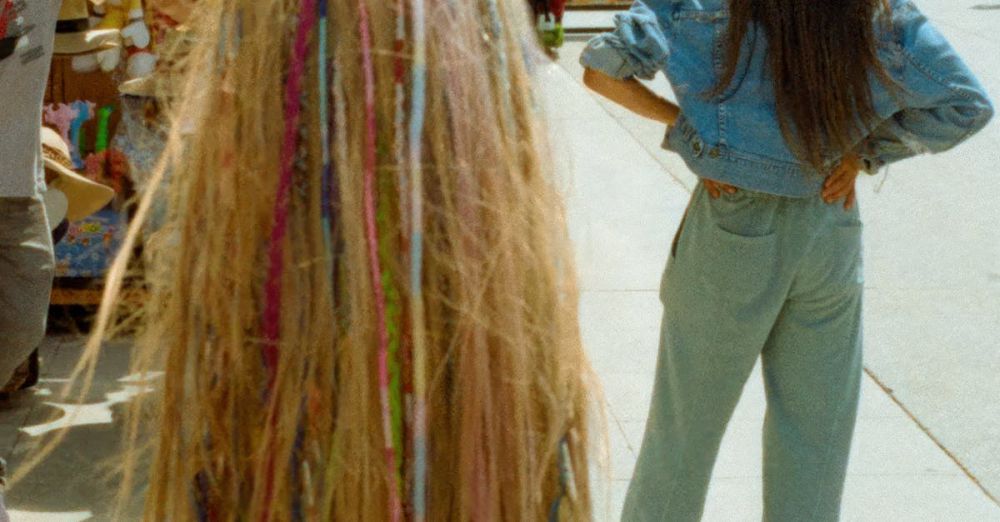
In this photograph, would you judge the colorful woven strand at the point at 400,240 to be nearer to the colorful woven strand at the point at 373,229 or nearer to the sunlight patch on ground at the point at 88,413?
the colorful woven strand at the point at 373,229

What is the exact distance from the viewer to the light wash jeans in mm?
2777

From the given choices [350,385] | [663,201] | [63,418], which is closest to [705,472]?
[350,385]

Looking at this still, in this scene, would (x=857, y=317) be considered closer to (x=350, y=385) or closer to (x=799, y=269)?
(x=799, y=269)

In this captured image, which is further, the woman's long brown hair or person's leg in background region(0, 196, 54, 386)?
person's leg in background region(0, 196, 54, 386)

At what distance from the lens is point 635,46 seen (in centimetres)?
274

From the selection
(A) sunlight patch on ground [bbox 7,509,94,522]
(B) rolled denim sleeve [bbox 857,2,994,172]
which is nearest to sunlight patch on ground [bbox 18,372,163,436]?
(A) sunlight patch on ground [bbox 7,509,94,522]

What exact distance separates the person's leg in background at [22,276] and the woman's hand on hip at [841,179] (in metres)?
1.79

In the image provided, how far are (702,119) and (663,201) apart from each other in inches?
165

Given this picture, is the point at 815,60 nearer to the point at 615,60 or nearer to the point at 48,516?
the point at 615,60

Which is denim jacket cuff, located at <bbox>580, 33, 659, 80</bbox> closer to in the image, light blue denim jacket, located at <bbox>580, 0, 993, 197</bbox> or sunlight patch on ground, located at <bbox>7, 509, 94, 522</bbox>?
light blue denim jacket, located at <bbox>580, 0, 993, 197</bbox>

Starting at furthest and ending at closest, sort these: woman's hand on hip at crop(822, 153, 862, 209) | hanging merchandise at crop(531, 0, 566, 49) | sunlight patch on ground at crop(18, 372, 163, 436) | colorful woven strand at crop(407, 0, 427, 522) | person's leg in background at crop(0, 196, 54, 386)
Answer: hanging merchandise at crop(531, 0, 566, 49) < sunlight patch on ground at crop(18, 372, 163, 436) < person's leg in background at crop(0, 196, 54, 386) < woman's hand on hip at crop(822, 153, 862, 209) < colorful woven strand at crop(407, 0, 427, 522)

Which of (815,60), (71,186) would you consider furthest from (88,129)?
(815,60)

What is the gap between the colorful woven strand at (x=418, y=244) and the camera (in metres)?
1.50

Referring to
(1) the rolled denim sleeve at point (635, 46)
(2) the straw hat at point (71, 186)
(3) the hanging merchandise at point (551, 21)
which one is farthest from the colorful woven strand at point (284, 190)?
(3) the hanging merchandise at point (551, 21)
